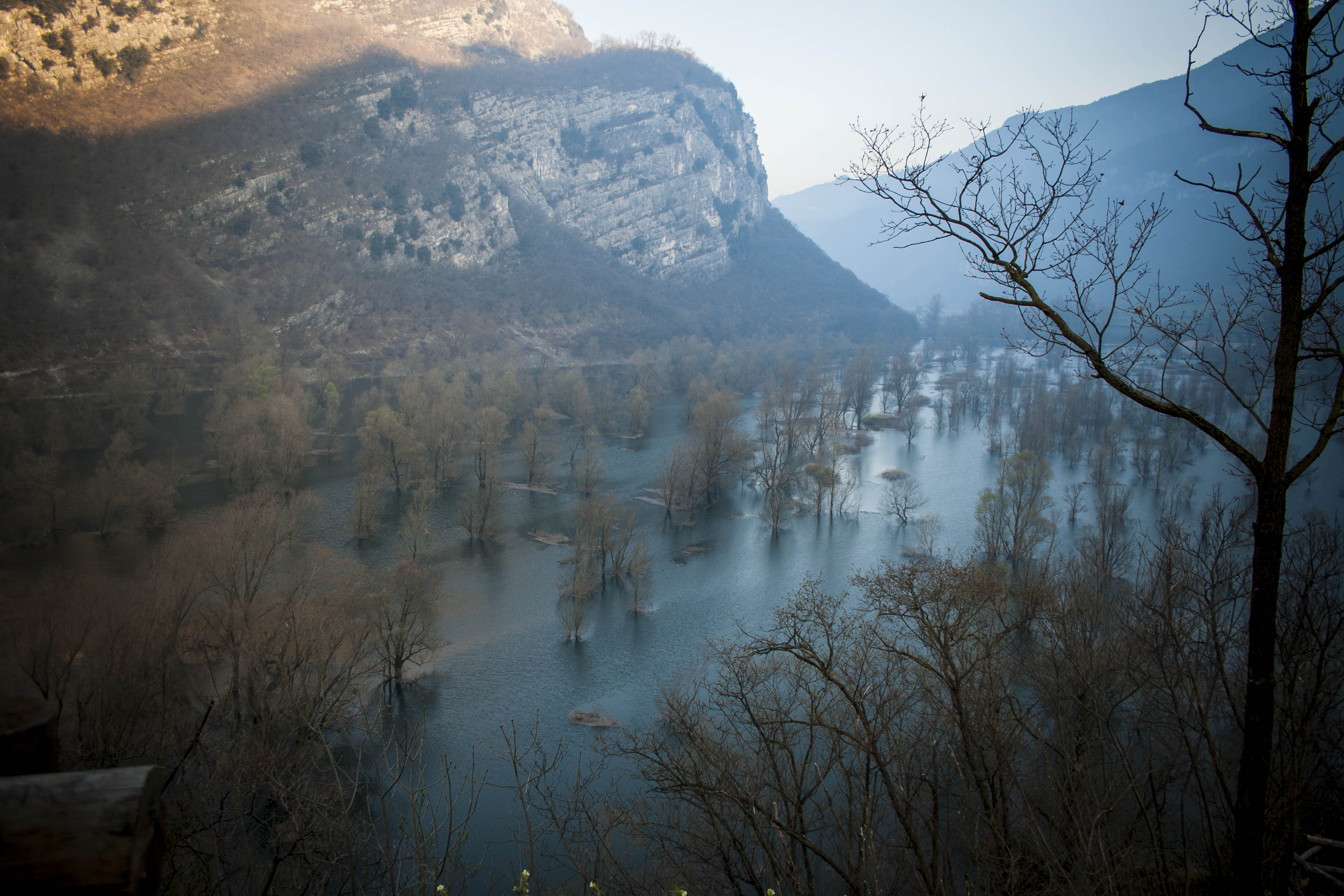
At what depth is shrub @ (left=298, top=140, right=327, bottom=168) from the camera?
63438mm

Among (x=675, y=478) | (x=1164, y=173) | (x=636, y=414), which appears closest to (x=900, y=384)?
(x=636, y=414)

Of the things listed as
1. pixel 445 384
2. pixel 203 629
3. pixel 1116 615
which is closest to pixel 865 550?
pixel 1116 615

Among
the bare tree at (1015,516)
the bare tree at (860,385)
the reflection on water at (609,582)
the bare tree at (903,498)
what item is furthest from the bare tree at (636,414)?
the bare tree at (1015,516)

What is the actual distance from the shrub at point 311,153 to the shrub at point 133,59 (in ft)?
39.3

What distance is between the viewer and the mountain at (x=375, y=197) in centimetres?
3691

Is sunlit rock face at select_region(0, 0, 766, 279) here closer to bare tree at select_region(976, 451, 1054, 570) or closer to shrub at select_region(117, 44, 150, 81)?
shrub at select_region(117, 44, 150, 81)

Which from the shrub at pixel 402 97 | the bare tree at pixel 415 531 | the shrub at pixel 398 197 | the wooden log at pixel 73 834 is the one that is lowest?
the bare tree at pixel 415 531

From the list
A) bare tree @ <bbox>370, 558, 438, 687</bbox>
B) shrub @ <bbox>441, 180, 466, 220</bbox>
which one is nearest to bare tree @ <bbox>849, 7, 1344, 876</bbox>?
bare tree @ <bbox>370, 558, 438, 687</bbox>

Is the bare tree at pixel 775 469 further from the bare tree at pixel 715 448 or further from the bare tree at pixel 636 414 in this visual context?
the bare tree at pixel 636 414

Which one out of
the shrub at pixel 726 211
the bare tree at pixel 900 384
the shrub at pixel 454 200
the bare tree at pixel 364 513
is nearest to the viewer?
the bare tree at pixel 364 513

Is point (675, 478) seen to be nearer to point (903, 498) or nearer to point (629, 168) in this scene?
point (903, 498)

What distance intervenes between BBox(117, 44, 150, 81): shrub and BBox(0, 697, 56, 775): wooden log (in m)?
68.8

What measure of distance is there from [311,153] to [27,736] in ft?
249

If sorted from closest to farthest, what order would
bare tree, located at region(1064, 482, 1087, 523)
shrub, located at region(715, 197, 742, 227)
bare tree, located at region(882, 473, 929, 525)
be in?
bare tree, located at region(1064, 482, 1087, 523)
bare tree, located at region(882, 473, 929, 525)
shrub, located at region(715, 197, 742, 227)
